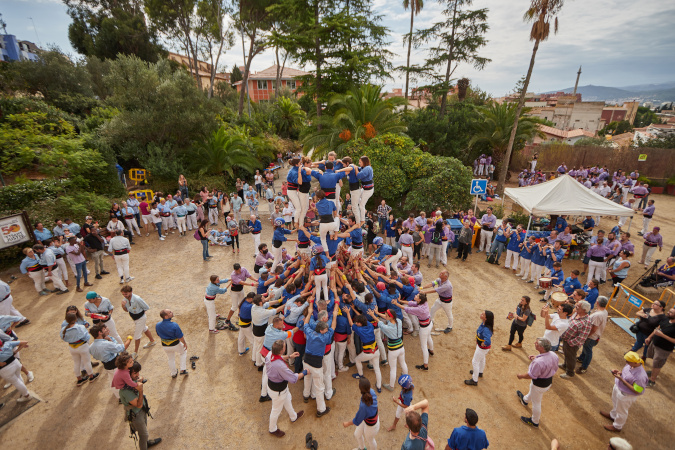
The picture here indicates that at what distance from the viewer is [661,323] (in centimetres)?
656

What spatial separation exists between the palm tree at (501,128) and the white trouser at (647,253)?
12392 mm

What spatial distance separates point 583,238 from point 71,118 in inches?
1115

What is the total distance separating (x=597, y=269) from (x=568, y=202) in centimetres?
302

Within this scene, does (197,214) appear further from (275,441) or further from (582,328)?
(582,328)

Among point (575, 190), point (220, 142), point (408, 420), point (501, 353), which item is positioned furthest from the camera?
point (220, 142)

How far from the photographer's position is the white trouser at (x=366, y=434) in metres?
4.96

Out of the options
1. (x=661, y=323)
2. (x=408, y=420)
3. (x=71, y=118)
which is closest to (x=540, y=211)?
(x=661, y=323)

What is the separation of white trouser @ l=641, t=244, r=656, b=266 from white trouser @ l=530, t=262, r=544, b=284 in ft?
15.2

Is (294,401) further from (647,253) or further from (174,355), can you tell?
(647,253)

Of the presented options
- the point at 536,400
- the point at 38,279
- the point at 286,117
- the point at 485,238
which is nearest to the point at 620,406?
the point at 536,400

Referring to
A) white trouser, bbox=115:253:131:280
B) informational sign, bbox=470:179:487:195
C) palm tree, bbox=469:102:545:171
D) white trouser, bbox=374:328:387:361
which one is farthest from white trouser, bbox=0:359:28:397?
palm tree, bbox=469:102:545:171

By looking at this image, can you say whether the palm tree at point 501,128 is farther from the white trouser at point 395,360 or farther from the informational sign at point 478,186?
the white trouser at point 395,360

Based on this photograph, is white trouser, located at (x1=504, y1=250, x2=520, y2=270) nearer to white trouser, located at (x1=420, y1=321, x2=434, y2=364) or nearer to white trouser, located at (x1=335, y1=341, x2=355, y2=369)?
white trouser, located at (x1=420, y1=321, x2=434, y2=364)

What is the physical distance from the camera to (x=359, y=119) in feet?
61.0
